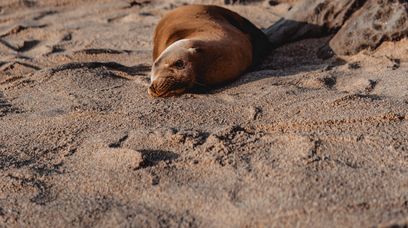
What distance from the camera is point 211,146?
2961 mm

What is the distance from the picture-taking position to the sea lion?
3.99 m

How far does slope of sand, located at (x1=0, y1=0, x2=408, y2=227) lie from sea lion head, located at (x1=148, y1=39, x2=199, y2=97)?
111 mm

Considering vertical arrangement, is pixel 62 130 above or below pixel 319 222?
below

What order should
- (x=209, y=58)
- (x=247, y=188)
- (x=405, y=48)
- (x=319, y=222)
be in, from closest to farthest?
(x=319, y=222) < (x=247, y=188) < (x=209, y=58) < (x=405, y=48)

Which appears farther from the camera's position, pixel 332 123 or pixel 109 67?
pixel 109 67

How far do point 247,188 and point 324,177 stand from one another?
0.33 metres

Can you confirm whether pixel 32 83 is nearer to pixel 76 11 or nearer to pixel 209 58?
pixel 209 58

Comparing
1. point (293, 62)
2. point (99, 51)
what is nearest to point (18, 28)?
point (99, 51)

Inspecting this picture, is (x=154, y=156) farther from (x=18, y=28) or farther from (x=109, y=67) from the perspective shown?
(x=18, y=28)

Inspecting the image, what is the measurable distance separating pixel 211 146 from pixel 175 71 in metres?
1.18

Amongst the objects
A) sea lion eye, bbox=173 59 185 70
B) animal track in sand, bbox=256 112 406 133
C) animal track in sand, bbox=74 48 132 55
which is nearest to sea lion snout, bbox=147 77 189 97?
sea lion eye, bbox=173 59 185 70

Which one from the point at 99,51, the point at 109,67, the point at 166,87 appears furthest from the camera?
the point at 99,51

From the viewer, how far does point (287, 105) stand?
11.4 feet

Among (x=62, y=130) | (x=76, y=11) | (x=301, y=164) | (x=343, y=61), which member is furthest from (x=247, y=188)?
(x=76, y=11)
